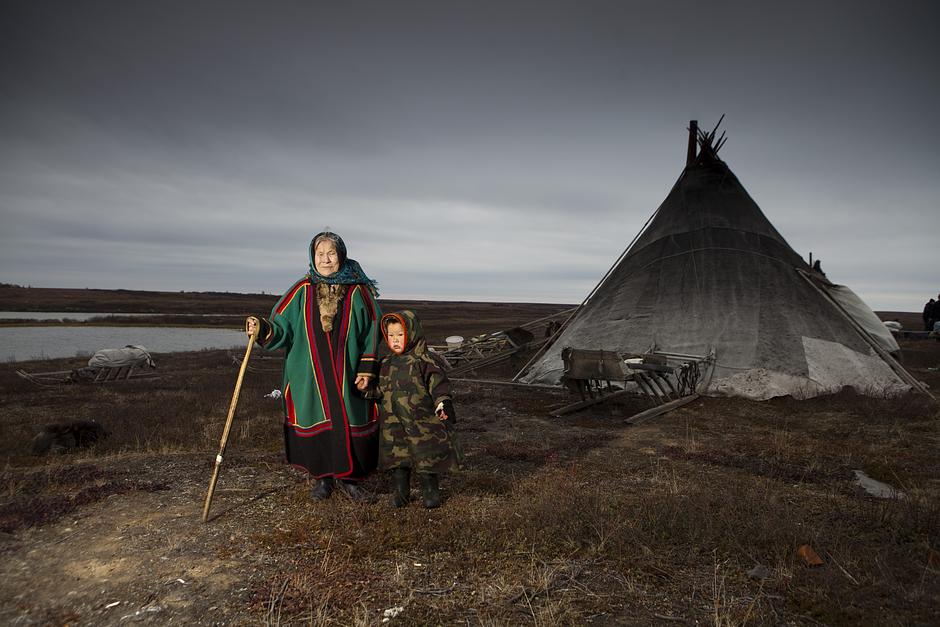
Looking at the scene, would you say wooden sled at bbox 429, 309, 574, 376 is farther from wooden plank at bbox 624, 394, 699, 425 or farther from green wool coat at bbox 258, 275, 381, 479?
green wool coat at bbox 258, 275, 381, 479

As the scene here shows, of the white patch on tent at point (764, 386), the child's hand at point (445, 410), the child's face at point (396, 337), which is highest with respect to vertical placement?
the child's face at point (396, 337)

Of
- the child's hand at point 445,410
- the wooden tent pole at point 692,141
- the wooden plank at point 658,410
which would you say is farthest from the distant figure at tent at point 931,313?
the child's hand at point 445,410

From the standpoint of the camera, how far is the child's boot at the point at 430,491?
4.76 metres

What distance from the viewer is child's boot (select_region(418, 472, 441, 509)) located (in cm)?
476

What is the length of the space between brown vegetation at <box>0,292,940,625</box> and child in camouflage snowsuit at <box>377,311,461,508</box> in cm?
36

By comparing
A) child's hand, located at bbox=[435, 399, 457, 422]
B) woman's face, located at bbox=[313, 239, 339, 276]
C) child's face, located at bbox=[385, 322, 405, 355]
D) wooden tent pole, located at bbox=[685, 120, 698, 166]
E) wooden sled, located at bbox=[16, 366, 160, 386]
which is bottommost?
wooden sled, located at bbox=[16, 366, 160, 386]

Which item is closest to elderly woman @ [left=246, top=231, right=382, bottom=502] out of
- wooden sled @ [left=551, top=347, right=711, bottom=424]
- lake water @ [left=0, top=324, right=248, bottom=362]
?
wooden sled @ [left=551, top=347, right=711, bottom=424]

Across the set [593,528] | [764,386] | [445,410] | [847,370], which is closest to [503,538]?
[593,528]

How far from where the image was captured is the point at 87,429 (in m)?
7.77

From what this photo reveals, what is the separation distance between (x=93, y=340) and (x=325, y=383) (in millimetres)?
35282

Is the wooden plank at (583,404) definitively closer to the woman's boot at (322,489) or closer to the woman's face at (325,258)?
the woman's boot at (322,489)

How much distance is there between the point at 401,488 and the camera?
191 inches

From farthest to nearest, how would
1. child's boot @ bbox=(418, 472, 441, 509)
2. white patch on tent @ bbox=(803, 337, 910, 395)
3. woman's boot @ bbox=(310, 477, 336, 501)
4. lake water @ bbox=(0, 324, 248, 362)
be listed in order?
1. lake water @ bbox=(0, 324, 248, 362)
2. white patch on tent @ bbox=(803, 337, 910, 395)
3. woman's boot @ bbox=(310, 477, 336, 501)
4. child's boot @ bbox=(418, 472, 441, 509)

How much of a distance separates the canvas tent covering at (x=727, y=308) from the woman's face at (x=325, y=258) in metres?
8.71
